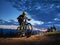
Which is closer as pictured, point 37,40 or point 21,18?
point 37,40

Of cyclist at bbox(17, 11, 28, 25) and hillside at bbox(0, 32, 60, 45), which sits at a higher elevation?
cyclist at bbox(17, 11, 28, 25)

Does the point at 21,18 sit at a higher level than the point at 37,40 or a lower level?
higher

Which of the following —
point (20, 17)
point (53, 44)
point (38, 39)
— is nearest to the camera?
point (53, 44)

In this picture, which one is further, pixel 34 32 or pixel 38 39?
pixel 34 32

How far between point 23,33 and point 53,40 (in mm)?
1930

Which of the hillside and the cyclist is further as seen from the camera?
the cyclist

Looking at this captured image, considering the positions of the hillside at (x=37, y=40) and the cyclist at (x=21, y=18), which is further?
the cyclist at (x=21, y=18)

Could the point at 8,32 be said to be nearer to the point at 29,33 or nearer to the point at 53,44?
the point at 29,33

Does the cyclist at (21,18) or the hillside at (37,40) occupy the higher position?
the cyclist at (21,18)

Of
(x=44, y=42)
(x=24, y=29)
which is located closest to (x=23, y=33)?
(x=24, y=29)

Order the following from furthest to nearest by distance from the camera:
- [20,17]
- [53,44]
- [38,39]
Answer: [20,17] → [38,39] → [53,44]

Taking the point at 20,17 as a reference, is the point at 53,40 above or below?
below

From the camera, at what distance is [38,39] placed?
31.5ft

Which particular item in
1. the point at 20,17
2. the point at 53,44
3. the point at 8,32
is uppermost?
the point at 20,17
